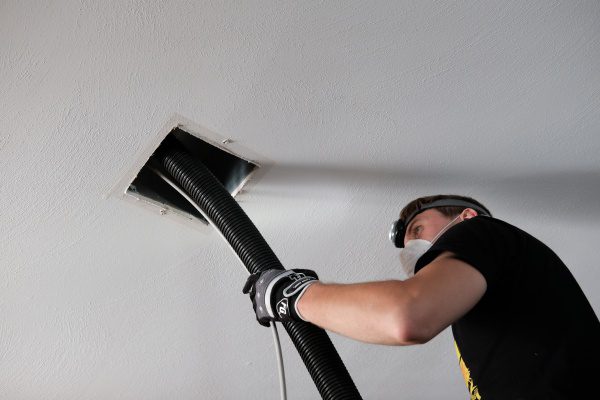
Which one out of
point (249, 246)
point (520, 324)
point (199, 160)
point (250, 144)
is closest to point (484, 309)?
point (520, 324)

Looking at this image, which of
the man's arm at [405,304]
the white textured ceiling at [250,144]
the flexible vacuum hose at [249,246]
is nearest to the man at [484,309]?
the man's arm at [405,304]

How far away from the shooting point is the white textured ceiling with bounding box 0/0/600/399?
1.68 metres

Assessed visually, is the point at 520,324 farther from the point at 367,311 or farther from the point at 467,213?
the point at 467,213

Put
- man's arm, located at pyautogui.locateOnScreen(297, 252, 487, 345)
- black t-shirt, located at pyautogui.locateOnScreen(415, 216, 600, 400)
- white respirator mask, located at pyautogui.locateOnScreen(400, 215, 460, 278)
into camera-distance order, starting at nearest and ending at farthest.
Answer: man's arm, located at pyautogui.locateOnScreen(297, 252, 487, 345), black t-shirt, located at pyautogui.locateOnScreen(415, 216, 600, 400), white respirator mask, located at pyautogui.locateOnScreen(400, 215, 460, 278)

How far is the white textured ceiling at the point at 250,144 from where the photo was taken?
5.50 ft

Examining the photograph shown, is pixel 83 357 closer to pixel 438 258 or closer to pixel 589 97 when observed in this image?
pixel 438 258

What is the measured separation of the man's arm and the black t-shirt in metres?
0.05

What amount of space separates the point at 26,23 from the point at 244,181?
74 centimetres

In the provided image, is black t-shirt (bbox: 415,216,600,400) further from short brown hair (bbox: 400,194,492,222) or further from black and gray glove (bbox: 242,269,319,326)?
short brown hair (bbox: 400,194,492,222)

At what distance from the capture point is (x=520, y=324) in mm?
1444

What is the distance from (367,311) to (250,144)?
0.79 meters

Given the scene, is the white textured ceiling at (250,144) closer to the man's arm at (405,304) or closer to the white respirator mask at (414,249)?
the white respirator mask at (414,249)

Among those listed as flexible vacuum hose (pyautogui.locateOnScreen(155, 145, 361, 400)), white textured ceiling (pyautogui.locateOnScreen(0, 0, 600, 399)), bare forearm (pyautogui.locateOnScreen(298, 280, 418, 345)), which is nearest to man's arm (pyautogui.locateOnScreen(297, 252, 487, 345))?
bare forearm (pyautogui.locateOnScreen(298, 280, 418, 345))

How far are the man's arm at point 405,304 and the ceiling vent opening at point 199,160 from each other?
0.73m
